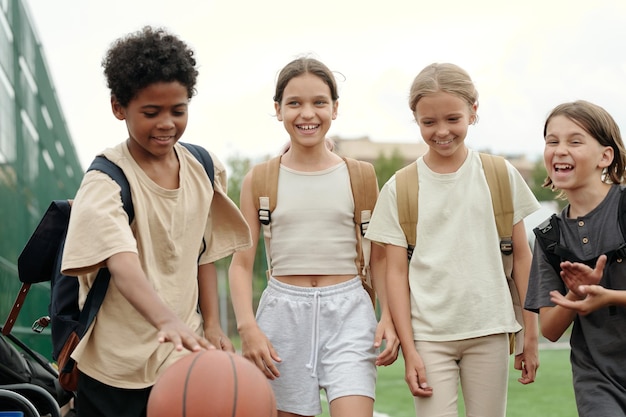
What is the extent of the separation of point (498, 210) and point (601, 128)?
0.63 m

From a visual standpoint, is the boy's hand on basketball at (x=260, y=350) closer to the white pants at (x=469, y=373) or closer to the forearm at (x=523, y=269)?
the white pants at (x=469, y=373)

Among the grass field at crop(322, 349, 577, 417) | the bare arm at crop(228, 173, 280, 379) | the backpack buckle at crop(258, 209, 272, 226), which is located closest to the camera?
the bare arm at crop(228, 173, 280, 379)

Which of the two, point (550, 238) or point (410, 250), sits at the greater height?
point (550, 238)

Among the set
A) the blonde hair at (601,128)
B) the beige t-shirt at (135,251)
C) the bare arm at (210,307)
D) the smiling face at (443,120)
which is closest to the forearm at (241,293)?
the bare arm at (210,307)

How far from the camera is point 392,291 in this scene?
513 centimetres

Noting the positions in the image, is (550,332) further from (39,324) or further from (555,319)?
(39,324)

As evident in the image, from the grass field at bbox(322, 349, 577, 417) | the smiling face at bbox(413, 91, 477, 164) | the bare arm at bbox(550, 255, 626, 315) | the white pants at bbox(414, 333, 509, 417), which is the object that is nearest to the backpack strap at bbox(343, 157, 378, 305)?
the smiling face at bbox(413, 91, 477, 164)

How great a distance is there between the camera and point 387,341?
5.09 m

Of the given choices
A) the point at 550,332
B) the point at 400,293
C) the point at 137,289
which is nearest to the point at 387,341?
the point at 400,293

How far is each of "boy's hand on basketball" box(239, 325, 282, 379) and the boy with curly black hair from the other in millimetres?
510

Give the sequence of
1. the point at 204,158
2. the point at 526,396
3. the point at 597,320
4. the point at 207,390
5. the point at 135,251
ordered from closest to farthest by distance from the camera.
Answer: the point at 207,390, the point at 135,251, the point at 597,320, the point at 204,158, the point at 526,396

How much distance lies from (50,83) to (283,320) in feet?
30.3

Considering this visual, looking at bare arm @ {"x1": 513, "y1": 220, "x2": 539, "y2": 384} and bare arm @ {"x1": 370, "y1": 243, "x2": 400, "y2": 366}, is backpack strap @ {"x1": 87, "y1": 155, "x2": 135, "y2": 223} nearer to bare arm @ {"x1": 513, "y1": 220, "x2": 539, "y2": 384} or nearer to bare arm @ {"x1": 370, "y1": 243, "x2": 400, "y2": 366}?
bare arm @ {"x1": 370, "y1": 243, "x2": 400, "y2": 366}

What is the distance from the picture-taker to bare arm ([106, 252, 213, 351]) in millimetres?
4023
